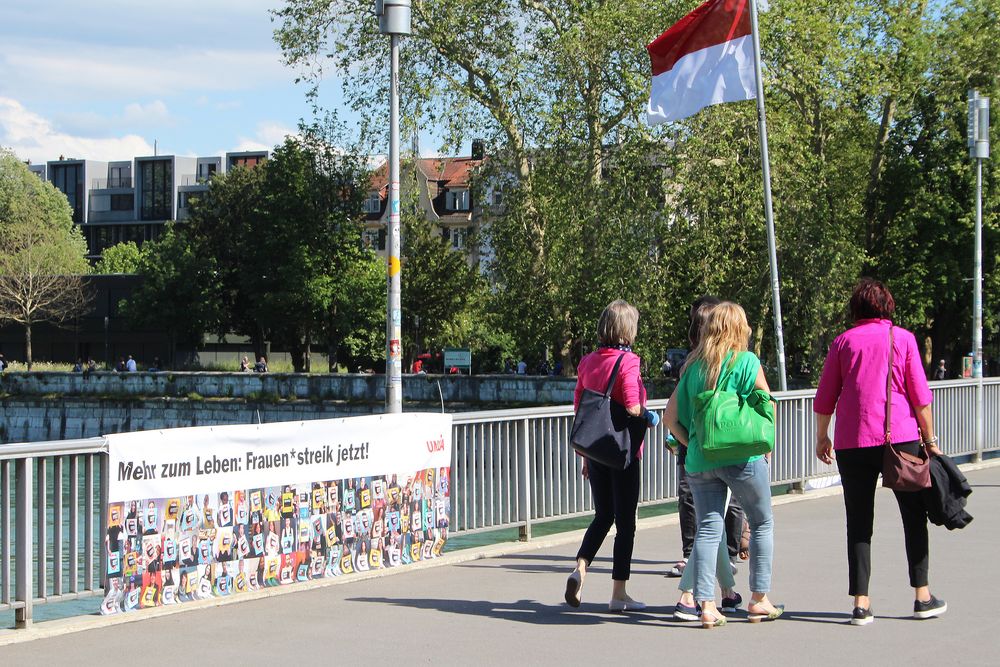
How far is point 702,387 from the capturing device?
271 inches

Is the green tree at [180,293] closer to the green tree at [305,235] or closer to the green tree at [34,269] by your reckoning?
the green tree at [305,235]

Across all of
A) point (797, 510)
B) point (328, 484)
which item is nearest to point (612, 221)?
point (797, 510)

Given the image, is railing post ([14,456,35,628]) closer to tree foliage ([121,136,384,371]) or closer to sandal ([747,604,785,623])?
sandal ([747,604,785,623])

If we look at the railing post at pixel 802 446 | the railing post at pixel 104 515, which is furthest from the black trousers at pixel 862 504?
the railing post at pixel 802 446

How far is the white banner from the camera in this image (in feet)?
25.0

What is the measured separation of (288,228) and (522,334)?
23.3 meters

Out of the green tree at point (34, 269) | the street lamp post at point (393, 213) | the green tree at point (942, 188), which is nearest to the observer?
the street lamp post at point (393, 213)

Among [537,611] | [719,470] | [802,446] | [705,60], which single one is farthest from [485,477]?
[705,60]

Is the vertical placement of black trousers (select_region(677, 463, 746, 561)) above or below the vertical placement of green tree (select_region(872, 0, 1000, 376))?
below

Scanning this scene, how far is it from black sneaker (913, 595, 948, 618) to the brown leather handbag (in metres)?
0.69

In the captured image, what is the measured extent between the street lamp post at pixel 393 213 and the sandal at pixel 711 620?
6163mm

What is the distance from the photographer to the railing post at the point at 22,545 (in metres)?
7.11

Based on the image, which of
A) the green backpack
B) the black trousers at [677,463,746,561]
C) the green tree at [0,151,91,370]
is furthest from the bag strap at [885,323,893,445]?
the green tree at [0,151,91,370]

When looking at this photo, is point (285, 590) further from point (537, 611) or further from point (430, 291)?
point (430, 291)
